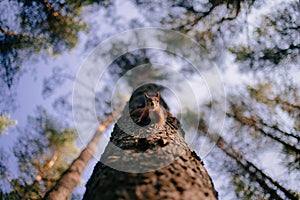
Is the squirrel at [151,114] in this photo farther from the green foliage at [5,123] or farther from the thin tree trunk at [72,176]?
the green foliage at [5,123]

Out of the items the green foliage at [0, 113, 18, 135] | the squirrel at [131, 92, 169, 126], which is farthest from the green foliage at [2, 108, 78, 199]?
the squirrel at [131, 92, 169, 126]

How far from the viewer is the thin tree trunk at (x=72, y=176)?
380 cm

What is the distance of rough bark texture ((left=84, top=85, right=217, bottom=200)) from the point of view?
1.38 metres

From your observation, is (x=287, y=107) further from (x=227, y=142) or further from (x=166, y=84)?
(x=166, y=84)

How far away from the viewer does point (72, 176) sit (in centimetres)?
434

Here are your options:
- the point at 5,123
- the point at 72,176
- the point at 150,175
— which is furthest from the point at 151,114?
the point at 5,123

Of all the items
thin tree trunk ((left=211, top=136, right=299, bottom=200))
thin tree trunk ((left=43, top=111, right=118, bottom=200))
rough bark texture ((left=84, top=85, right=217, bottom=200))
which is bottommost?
rough bark texture ((left=84, top=85, right=217, bottom=200))

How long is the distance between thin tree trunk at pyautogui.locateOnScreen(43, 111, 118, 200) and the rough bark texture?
7.58 feet

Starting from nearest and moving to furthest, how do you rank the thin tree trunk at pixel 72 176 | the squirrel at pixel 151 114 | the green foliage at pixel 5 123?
the squirrel at pixel 151 114, the thin tree trunk at pixel 72 176, the green foliage at pixel 5 123

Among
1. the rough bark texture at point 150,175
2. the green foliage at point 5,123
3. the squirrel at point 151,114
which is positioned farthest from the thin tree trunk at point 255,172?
the green foliage at point 5,123

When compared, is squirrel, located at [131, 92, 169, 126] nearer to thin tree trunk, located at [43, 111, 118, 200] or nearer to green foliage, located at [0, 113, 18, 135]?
thin tree trunk, located at [43, 111, 118, 200]

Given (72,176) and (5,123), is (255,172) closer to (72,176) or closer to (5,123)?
(72,176)

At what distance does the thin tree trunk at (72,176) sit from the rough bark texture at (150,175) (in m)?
2.31

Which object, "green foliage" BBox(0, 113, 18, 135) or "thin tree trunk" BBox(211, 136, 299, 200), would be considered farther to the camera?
"green foliage" BBox(0, 113, 18, 135)
